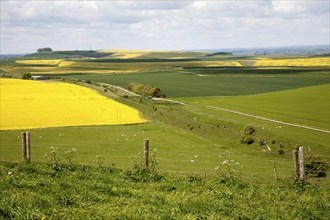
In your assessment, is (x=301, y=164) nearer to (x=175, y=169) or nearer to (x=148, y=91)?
(x=175, y=169)

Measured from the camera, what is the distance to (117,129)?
35000 millimetres

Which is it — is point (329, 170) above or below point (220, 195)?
below

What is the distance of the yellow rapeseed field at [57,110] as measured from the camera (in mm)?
37750

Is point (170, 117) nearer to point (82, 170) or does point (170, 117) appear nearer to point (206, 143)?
point (206, 143)

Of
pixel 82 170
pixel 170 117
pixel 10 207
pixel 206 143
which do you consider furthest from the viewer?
pixel 170 117

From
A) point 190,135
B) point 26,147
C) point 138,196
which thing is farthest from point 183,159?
point 138,196

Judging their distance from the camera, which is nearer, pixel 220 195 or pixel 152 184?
pixel 220 195

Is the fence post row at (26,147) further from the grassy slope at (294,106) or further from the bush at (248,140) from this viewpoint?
the grassy slope at (294,106)

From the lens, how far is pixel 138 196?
11773mm

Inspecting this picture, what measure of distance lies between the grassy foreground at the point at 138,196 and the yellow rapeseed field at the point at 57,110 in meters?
22.3

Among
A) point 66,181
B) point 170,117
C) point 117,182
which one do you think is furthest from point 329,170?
point 170,117

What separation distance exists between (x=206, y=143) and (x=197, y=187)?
1729cm

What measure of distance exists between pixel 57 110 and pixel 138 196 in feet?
116

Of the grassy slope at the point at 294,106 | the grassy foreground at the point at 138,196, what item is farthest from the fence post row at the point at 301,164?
the grassy slope at the point at 294,106
